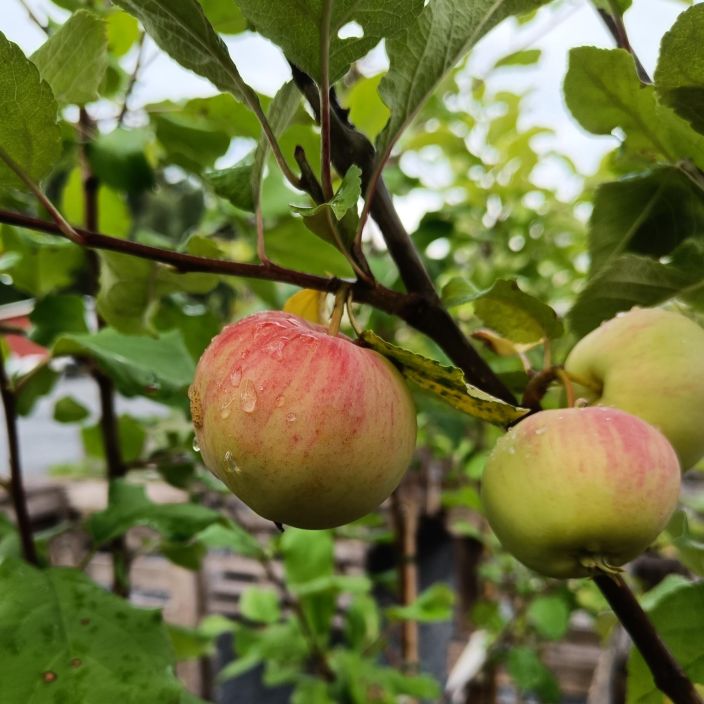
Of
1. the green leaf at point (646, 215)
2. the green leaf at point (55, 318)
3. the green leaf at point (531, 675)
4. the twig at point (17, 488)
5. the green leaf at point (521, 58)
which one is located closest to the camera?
the green leaf at point (646, 215)

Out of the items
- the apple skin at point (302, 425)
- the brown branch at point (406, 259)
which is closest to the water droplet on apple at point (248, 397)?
the apple skin at point (302, 425)

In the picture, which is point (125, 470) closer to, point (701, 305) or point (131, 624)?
point (131, 624)

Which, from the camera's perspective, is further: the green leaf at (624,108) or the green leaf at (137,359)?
the green leaf at (137,359)

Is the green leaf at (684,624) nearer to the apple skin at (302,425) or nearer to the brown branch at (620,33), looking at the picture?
the apple skin at (302,425)

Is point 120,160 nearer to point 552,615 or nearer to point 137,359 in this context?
point 137,359

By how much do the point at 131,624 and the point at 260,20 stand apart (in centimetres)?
49

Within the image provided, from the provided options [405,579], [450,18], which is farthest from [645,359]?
[405,579]

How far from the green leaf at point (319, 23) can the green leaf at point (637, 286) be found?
0.25m

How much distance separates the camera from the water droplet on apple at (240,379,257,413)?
0.37 meters

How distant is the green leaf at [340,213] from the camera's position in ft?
1.23

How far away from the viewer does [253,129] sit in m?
0.85

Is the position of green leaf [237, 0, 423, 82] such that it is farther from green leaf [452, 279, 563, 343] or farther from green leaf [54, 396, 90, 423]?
green leaf [54, 396, 90, 423]

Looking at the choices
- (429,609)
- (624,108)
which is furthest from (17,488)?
(429,609)

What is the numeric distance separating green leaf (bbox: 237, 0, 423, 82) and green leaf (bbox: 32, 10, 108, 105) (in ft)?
0.65
